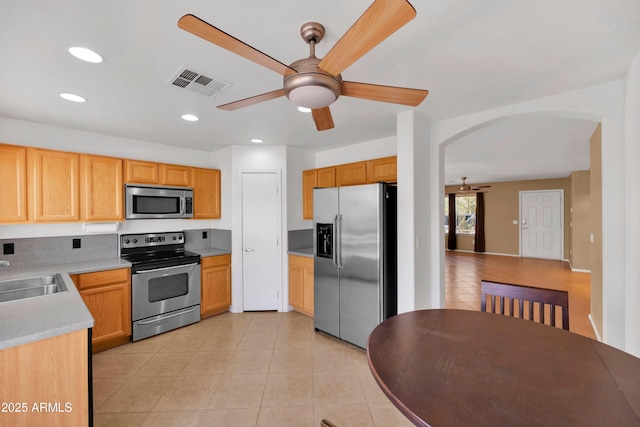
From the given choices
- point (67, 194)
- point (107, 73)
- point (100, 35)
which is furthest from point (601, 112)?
point (67, 194)

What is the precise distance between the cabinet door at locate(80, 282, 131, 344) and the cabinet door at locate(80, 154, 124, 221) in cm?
81

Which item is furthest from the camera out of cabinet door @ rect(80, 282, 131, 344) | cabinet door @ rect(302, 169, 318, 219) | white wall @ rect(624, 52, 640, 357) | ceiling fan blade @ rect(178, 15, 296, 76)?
cabinet door @ rect(302, 169, 318, 219)

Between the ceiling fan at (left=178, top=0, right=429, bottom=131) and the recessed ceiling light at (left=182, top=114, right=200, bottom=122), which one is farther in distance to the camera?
the recessed ceiling light at (left=182, top=114, right=200, bottom=122)

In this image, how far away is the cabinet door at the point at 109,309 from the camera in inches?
108

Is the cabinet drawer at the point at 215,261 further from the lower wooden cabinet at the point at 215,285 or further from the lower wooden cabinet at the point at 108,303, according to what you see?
the lower wooden cabinet at the point at 108,303

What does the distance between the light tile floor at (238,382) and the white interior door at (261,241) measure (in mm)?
636

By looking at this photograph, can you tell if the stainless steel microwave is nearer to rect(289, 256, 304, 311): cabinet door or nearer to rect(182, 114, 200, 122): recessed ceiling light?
rect(182, 114, 200, 122): recessed ceiling light

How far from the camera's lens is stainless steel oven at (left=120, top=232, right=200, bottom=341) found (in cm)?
304

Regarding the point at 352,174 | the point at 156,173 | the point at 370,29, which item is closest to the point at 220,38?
the point at 370,29

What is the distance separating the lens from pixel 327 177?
12.6ft

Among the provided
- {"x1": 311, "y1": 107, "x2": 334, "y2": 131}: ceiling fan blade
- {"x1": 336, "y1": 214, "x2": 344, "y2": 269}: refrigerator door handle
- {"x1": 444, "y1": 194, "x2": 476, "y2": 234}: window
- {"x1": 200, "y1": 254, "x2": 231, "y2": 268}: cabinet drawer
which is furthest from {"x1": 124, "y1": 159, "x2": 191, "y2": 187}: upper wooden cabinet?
{"x1": 444, "y1": 194, "x2": 476, "y2": 234}: window

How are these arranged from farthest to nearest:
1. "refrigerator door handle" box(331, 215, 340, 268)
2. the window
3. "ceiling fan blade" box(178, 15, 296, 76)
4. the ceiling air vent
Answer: the window
"refrigerator door handle" box(331, 215, 340, 268)
the ceiling air vent
"ceiling fan blade" box(178, 15, 296, 76)

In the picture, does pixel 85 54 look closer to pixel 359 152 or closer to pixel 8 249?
pixel 8 249

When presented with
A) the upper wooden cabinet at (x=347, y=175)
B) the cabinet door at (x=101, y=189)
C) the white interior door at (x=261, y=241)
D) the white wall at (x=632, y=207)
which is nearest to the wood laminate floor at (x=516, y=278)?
the white wall at (x=632, y=207)
